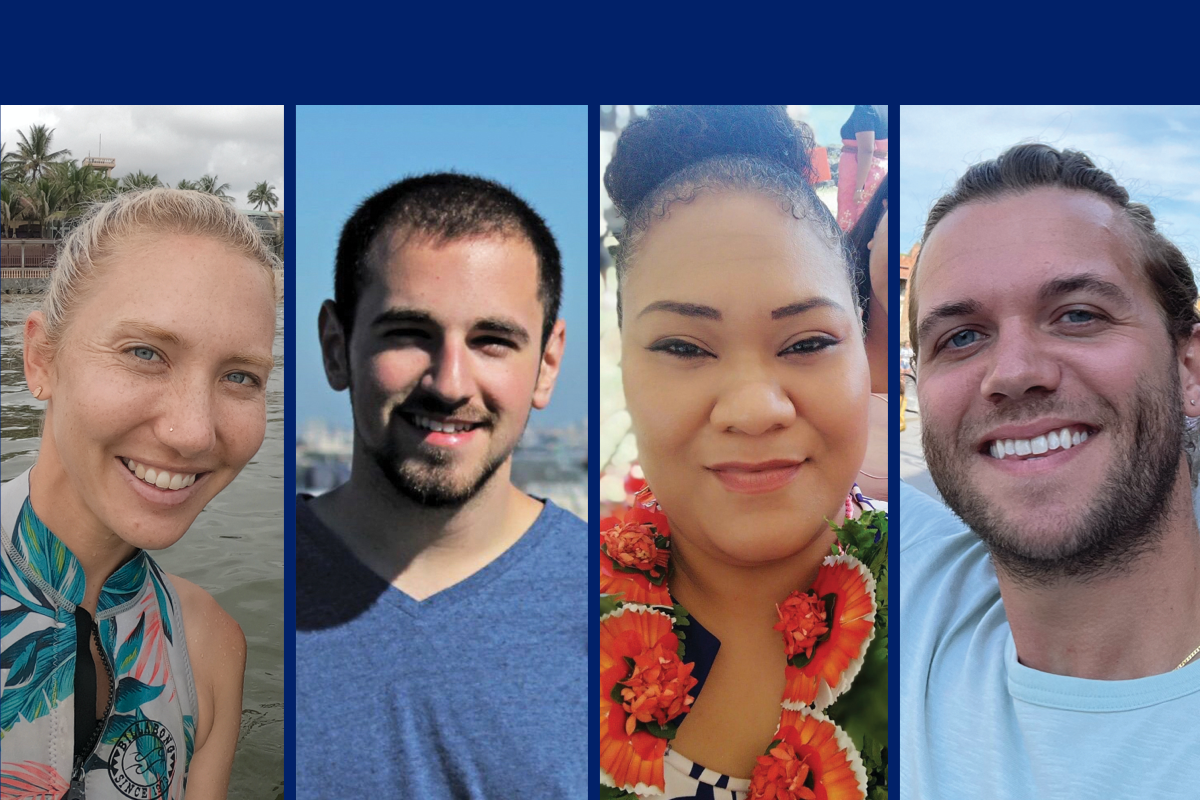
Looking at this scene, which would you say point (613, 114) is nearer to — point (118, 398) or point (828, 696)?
point (118, 398)

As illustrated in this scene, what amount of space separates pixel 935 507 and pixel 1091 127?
5.29 feet

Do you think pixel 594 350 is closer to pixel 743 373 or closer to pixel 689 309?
pixel 689 309

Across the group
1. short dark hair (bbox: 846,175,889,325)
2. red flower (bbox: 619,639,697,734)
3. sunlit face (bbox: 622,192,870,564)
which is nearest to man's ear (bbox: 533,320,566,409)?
sunlit face (bbox: 622,192,870,564)

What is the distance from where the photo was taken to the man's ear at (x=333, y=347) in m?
3.65

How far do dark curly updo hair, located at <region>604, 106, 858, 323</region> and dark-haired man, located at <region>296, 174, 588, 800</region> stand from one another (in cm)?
35

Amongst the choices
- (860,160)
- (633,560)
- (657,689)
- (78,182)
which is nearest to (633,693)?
(657,689)

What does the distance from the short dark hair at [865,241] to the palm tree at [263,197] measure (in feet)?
7.15

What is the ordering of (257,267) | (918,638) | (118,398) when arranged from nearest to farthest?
1. (118,398)
2. (257,267)
3. (918,638)

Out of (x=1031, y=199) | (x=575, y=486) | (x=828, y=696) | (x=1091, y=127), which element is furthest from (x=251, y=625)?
(x=1091, y=127)

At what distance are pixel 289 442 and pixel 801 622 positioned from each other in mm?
2021

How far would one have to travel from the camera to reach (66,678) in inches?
135

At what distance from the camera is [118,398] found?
11.2ft

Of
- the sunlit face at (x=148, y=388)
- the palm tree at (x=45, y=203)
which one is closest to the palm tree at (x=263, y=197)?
the sunlit face at (x=148, y=388)

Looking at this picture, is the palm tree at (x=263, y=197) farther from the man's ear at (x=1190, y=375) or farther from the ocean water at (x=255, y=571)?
the man's ear at (x=1190, y=375)
